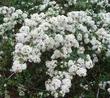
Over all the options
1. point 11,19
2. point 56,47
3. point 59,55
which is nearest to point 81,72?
Answer: point 59,55

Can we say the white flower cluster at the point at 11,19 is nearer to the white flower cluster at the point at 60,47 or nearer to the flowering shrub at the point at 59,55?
the flowering shrub at the point at 59,55

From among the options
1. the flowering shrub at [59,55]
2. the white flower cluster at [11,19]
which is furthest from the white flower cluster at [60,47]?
the white flower cluster at [11,19]

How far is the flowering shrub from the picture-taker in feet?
15.2

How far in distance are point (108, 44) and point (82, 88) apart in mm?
762

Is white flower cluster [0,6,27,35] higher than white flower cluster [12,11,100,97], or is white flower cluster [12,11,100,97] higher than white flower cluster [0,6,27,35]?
white flower cluster [0,6,27,35]

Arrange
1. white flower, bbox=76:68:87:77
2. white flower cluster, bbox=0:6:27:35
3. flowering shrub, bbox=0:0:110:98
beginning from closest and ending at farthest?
white flower, bbox=76:68:87:77
flowering shrub, bbox=0:0:110:98
white flower cluster, bbox=0:6:27:35

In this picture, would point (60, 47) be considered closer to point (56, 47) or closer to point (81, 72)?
point (56, 47)

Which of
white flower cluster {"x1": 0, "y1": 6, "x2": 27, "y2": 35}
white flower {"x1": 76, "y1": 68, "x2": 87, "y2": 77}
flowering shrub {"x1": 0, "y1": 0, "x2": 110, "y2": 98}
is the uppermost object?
white flower cluster {"x1": 0, "y1": 6, "x2": 27, "y2": 35}

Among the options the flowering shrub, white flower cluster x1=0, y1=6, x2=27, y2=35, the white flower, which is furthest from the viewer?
white flower cluster x1=0, y1=6, x2=27, y2=35

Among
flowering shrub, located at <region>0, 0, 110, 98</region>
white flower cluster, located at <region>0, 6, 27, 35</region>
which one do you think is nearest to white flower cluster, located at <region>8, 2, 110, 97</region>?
flowering shrub, located at <region>0, 0, 110, 98</region>

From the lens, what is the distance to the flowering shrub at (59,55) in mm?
4645

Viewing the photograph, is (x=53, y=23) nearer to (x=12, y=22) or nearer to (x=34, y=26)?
(x=34, y=26)

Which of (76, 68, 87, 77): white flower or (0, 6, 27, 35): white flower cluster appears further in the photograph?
(0, 6, 27, 35): white flower cluster

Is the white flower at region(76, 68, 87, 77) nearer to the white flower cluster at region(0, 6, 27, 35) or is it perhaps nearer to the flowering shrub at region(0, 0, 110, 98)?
the flowering shrub at region(0, 0, 110, 98)
